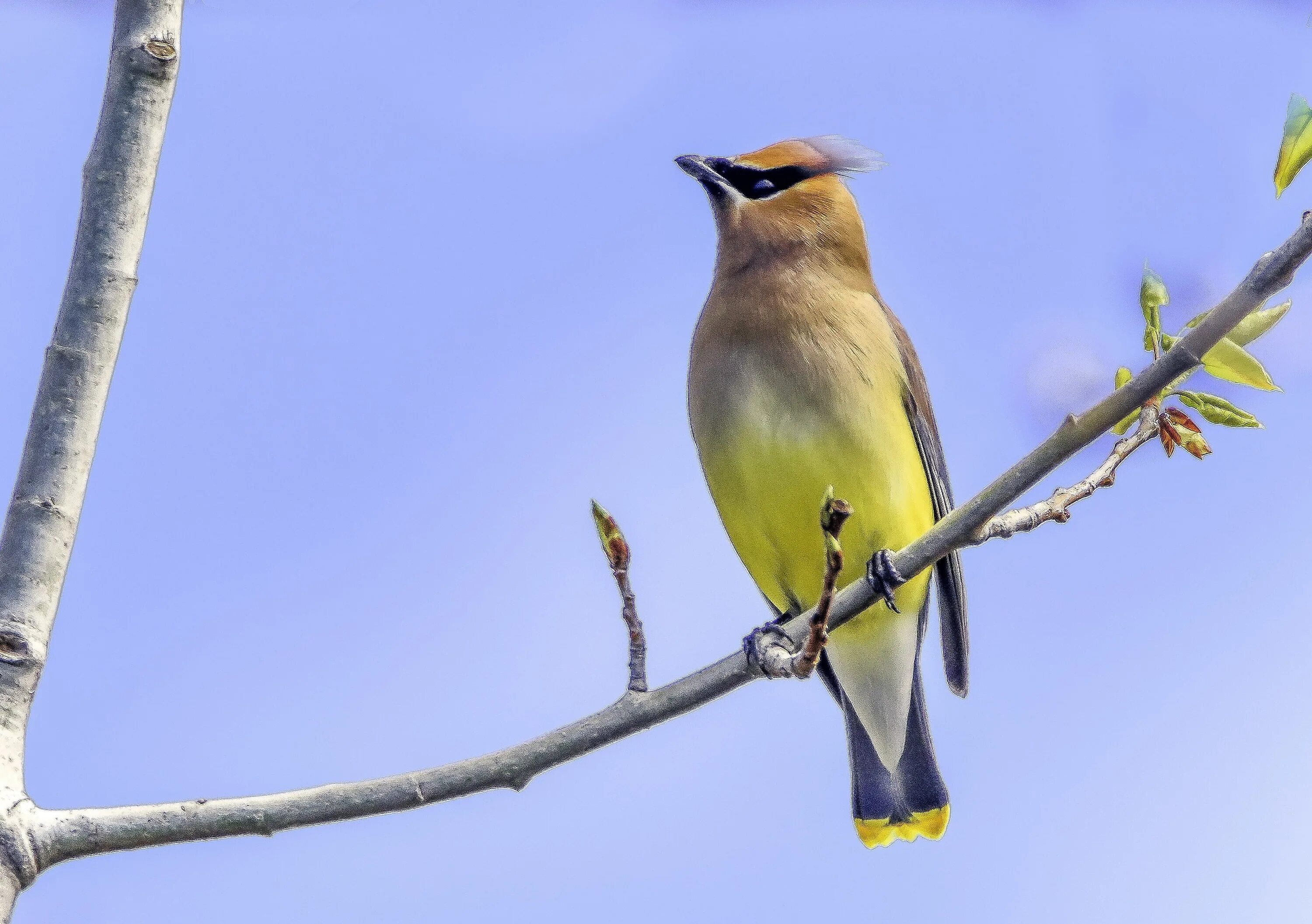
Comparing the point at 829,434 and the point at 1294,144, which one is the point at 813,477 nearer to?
the point at 829,434

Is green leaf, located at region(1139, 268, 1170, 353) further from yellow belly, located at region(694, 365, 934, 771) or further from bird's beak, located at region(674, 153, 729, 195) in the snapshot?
bird's beak, located at region(674, 153, 729, 195)

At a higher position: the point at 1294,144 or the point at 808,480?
the point at 1294,144

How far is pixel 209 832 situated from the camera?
2438mm

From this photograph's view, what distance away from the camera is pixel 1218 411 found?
2.72 meters

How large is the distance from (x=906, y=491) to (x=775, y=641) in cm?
90

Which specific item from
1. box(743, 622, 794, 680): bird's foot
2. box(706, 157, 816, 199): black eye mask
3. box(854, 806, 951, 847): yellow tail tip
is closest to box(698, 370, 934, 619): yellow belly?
box(706, 157, 816, 199): black eye mask

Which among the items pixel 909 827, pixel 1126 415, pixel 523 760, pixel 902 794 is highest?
pixel 1126 415

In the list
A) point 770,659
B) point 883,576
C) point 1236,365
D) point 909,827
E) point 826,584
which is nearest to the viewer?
point 1236,365

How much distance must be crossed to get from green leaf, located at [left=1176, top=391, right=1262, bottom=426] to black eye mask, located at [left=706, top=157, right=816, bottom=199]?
2.35 m

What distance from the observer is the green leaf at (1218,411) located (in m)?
2.71

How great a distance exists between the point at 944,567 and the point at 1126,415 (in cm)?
243

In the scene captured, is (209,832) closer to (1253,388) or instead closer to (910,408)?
(1253,388)

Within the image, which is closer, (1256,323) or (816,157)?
(1256,323)

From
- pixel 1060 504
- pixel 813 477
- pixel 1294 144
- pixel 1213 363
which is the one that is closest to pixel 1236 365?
pixel 1213 363
